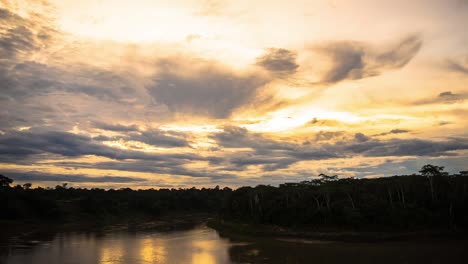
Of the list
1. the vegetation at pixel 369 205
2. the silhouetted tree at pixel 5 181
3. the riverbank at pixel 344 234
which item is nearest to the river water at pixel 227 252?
the riverbank at pixel 344 234

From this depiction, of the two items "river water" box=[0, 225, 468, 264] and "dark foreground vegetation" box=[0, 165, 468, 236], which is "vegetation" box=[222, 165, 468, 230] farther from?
"river water" box=[0, 225, 468, 264]

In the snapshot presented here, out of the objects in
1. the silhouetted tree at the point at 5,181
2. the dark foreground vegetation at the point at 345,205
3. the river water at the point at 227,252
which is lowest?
the river water at the point at 227,252

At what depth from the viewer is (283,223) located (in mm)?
67000

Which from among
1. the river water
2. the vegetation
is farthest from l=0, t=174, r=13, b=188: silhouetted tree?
the vegetation

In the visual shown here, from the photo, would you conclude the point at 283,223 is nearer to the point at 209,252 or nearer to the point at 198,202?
the point at 209,252

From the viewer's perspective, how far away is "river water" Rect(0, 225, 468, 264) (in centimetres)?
4112

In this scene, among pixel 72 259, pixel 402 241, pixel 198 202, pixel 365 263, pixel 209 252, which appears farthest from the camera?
pixel 198 202

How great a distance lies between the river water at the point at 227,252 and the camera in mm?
41125

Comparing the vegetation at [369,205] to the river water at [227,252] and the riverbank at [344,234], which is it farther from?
the river water at [227,252]

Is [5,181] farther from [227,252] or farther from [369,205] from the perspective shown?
[369,205]

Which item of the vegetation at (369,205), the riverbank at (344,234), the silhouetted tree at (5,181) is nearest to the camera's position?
the riverbank at (344,234)

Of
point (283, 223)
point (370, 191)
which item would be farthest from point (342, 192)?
point (283, 223)

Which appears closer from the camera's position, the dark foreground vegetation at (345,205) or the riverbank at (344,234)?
the riverbank at (344,234)

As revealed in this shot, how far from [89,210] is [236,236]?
2339 inches
